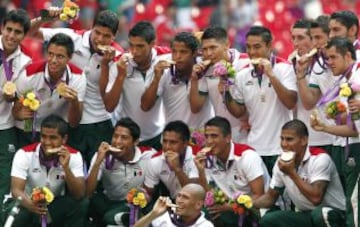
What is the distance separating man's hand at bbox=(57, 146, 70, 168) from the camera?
1994cm

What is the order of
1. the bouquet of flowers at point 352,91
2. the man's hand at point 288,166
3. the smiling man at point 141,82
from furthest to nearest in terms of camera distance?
the smiling man at point 141,82, the man's hand at point 288,166, the bouquet of flowers at point 352,91

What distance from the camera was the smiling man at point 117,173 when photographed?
800 inches

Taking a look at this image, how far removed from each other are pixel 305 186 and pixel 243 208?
711mm

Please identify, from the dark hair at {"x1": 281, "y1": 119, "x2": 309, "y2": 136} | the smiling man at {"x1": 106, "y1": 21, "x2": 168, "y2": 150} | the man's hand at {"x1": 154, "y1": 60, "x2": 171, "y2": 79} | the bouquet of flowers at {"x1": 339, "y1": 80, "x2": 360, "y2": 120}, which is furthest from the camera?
the smiling man at {"x1": 106, "y1": 21, "x2": 168, "y2": 150}

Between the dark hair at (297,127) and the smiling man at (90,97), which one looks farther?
the smiling man at (90,97)

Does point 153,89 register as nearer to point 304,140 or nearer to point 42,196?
point 42,196

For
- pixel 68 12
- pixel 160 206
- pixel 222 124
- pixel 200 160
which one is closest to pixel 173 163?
pixel 200 160

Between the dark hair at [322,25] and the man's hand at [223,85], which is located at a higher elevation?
the dark hair at [322,25]

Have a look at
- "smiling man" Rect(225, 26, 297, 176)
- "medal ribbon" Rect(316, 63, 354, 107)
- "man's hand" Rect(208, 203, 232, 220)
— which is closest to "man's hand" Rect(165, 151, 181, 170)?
"man's hand" Rect(208, 203, 232, 220)

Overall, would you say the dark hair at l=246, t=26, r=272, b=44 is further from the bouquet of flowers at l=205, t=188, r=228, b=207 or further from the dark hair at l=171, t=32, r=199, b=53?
the bouquet of flowers at l=205, t=188, r=228, b=207

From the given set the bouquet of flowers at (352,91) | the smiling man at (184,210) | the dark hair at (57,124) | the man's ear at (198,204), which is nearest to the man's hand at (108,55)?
the dark hair at (57,124)

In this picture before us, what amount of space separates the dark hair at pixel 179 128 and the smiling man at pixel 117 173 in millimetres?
372

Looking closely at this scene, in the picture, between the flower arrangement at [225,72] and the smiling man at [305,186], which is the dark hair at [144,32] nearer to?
the flower arrangement at [225,72]

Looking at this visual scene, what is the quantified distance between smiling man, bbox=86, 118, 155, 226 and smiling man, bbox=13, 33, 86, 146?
531 millimetres
